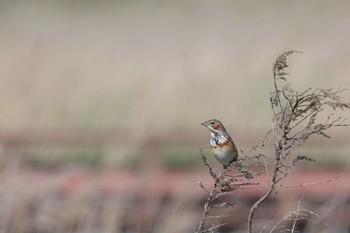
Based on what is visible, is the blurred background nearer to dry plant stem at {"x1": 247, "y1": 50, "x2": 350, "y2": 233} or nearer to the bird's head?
the bird's head

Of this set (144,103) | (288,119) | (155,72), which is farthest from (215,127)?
(155,72)

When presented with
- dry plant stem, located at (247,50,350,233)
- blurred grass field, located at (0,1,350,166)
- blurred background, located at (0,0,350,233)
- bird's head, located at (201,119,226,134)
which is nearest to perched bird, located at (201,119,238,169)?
bird's head, located at (201,119,226,134)

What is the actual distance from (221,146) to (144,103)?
4595mm

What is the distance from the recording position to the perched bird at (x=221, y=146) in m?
2.10

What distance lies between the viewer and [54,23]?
9.32 meters

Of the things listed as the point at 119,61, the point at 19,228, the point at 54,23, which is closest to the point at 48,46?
the point at 119,61

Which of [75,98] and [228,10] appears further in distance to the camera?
[228,10]

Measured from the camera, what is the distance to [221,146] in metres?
2.20

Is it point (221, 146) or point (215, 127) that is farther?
point (215, 127)

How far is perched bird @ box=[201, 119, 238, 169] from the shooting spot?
2.10 m

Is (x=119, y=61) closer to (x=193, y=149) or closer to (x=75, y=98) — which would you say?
(x=75, y=98)

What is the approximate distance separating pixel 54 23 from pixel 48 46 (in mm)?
1269

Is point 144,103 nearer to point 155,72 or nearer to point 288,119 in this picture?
point 155,72

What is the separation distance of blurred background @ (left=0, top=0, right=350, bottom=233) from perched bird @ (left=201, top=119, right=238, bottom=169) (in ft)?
3.20
